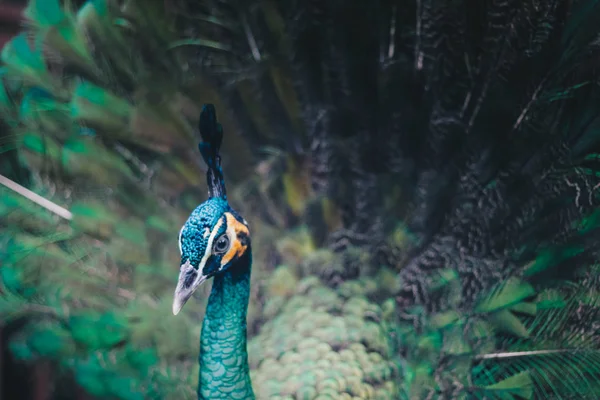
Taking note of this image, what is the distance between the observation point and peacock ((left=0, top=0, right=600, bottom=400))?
0.69 metres

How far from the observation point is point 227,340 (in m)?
0.74

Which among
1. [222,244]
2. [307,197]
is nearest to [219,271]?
[222,244]

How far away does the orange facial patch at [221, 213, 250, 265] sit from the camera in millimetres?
703

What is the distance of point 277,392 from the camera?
75 centimetres

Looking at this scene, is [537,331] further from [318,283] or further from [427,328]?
[318,283]

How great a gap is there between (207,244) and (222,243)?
0.04m

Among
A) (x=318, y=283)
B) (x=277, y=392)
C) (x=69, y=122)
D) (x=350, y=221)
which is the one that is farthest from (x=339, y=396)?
(x=69, y=122)

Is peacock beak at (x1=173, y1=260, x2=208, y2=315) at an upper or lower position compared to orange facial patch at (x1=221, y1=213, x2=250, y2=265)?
lower

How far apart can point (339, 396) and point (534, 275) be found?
333 mm

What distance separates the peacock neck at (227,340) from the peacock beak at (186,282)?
10 cm

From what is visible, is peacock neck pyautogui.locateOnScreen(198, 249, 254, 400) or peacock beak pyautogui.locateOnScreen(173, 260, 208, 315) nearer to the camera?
peacock beak pyautogui.locateOnScreen(173, 260, 208, 315)

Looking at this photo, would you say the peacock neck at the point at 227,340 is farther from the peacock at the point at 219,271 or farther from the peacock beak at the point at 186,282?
the peacock beak at the point at 186,282

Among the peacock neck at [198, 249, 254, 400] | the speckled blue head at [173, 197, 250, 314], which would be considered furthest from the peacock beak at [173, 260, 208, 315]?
the peacock neck at [198, 249, 254, 400]

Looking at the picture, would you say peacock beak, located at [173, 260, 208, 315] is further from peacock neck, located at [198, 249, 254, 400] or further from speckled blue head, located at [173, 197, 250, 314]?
peacock neck, located at [198, 249, 254, 400]
